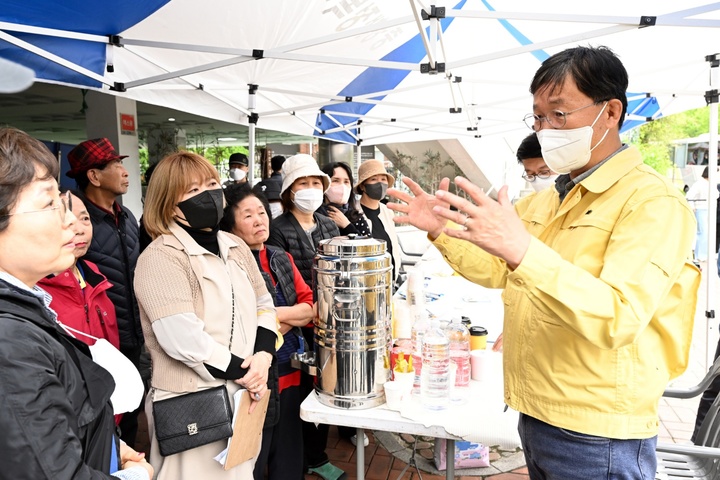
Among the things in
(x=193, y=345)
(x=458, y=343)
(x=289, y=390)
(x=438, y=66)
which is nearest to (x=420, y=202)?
(x=458, y=343)

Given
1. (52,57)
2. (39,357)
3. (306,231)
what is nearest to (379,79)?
(306,231)

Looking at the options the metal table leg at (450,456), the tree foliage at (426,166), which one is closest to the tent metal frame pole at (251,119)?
the metal table leg at (450,456)

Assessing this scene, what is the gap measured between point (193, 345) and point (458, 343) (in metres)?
1.10

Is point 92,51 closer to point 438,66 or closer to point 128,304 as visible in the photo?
point 128,304

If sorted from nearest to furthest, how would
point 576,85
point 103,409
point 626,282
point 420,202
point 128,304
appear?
point 626,282 < point 103,409 < point 576,85 < point 420,202 < point 128,304

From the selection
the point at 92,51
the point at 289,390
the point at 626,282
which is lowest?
the point at 289,390

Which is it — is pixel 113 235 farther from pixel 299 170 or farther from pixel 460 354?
pixel 460 354

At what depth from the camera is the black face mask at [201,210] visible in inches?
79.9

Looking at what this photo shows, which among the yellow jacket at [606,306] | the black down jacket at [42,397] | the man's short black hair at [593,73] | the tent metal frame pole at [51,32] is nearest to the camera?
the black down jacket at [42,397]

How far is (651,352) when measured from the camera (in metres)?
1.24

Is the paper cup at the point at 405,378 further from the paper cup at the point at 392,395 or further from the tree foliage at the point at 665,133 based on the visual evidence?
the tree foliage at the point at 665,133

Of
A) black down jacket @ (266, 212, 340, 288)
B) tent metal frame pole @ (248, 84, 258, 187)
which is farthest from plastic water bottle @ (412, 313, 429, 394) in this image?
tent metal frame pole @ (248, 84, 258, 187)

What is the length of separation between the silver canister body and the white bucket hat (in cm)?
135

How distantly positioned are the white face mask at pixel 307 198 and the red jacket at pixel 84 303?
1.23 metres
